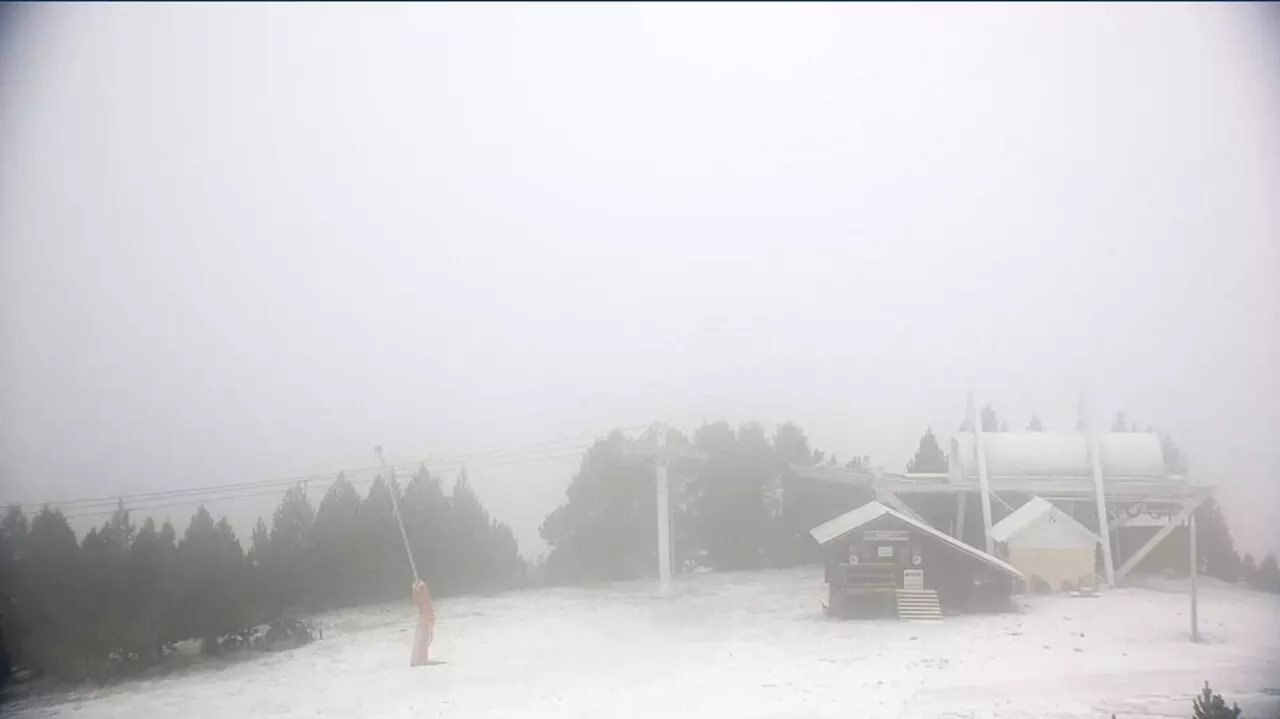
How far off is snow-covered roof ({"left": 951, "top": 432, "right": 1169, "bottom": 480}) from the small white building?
53 centimetres

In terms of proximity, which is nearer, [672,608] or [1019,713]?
[1019,713]

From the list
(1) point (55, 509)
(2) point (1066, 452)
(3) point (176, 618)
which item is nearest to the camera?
(3) point (176, 618)

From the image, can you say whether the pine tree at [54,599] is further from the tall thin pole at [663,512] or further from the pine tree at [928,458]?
the pine tree at [928,458]

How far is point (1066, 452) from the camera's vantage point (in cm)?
807

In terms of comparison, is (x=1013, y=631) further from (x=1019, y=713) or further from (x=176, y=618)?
(x=176, y=618)

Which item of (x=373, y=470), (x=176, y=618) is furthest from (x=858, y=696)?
(x=176, y=618)

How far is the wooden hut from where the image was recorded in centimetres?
724

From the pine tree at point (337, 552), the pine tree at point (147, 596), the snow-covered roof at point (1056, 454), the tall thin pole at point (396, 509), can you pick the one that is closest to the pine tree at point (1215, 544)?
the snow-covered roof at point (1056, 454)

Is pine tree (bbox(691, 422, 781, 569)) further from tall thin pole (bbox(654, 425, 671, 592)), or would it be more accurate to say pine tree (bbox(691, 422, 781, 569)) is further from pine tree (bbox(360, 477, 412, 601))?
pine tree (bbox(360, 477, 412, 601))

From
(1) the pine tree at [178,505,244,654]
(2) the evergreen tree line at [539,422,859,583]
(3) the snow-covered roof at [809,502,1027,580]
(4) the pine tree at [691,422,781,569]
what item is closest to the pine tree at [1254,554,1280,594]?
(3) the snow-covered roof at [809,502,1027,580]

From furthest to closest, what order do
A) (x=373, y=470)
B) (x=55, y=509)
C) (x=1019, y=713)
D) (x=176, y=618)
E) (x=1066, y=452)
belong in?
(x=1066, y=452), (x=373, y=470), (x=55, y=509), (x=176, y=618), (x=1019, y=713)

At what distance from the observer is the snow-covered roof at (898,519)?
725cm

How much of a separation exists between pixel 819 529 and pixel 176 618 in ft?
18.3

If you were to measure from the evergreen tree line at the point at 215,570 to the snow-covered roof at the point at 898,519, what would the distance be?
9.54 ft
